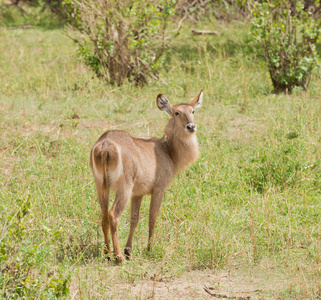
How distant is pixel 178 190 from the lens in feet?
17.5

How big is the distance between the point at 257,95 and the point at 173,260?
4.82m

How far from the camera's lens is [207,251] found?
4.12 m

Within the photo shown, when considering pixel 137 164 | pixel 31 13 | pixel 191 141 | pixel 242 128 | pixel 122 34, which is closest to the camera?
pixel 137 164

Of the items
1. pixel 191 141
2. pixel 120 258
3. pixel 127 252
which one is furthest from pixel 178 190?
pixel 120 258

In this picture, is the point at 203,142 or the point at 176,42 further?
the point at 176,42

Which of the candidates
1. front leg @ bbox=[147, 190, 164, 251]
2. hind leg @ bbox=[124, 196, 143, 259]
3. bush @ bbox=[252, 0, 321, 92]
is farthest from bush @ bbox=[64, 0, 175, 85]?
front leg @ bbox=[147, 190, 164, 251]

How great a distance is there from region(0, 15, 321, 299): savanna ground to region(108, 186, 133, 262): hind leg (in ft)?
0.43

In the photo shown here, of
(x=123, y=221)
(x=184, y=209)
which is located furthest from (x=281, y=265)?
(x=123, y=221)

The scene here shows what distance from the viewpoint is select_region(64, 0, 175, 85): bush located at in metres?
8.39

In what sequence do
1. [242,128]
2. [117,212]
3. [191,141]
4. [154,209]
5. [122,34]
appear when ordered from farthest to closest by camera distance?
[122,34]
[242,128]
[191,141]
[154,209]
[117,212]

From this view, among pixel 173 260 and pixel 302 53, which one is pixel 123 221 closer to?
pixel 173 260

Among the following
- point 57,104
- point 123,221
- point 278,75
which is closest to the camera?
point 123,221

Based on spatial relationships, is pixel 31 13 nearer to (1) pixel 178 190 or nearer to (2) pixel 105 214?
(1) pixel 178 190

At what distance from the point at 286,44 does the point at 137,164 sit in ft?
17.1
